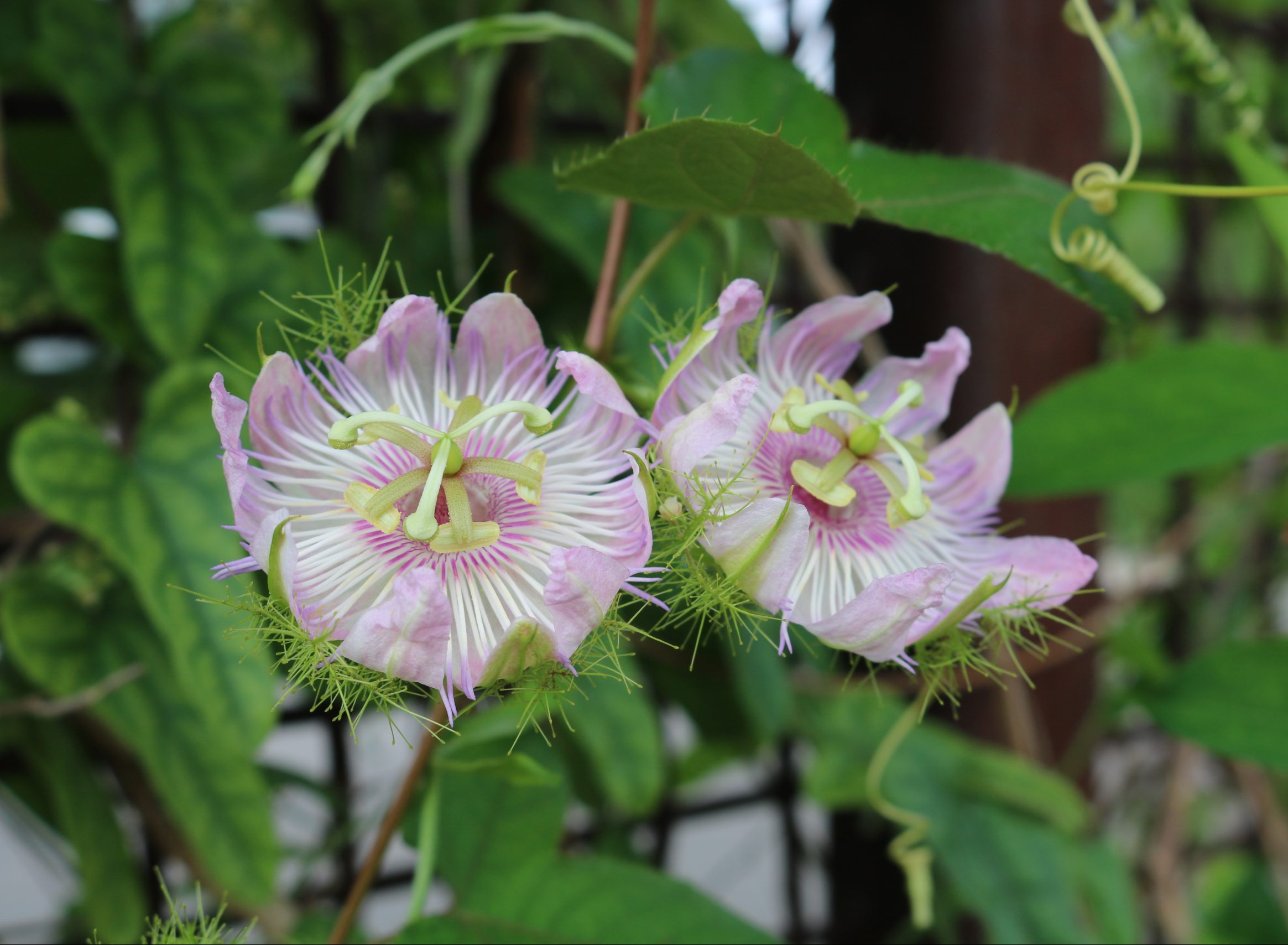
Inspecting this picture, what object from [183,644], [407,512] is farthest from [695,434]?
[183,644]

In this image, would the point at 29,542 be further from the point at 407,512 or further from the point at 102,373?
the point at 407,512

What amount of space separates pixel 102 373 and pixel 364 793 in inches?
13.4

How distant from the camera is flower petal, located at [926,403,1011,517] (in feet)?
1.03

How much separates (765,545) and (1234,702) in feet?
1.30

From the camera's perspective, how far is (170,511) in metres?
0.49

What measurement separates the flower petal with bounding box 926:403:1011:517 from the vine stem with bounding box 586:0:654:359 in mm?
113

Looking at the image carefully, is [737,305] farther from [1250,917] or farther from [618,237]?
[1250,917]

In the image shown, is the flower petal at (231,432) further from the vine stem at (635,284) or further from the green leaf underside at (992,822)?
the green leaf underside at (992,822)

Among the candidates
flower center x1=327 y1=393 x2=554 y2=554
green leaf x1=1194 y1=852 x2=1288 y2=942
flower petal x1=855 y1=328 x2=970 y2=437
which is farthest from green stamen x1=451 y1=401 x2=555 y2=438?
green leaf x1=1194 y1=852 x2=1288 y2=942

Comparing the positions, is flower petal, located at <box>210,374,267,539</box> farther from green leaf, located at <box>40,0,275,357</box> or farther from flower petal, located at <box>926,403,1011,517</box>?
green leaf, located at <box>40,0,275,357</box>

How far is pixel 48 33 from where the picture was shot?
0.53 m

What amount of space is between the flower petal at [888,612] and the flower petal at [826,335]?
0.29 ft

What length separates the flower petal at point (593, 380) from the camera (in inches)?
9.3

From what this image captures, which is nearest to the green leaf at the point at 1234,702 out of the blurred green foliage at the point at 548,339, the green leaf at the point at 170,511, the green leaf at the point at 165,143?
the blurred green foliage at the point at 548,339
